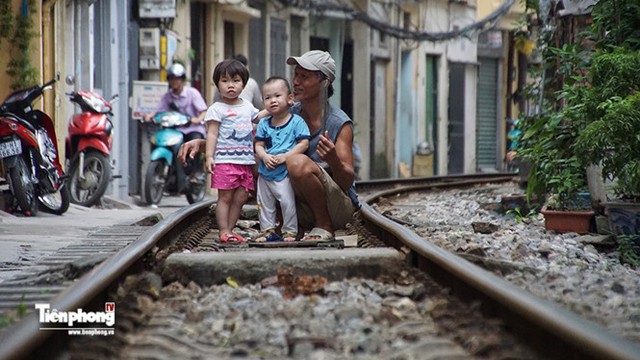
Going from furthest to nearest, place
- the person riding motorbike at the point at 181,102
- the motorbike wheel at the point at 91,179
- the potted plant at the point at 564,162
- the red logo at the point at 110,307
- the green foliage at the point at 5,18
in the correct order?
the person riding motorbike at the point at 181,102 < the motorbike wheel at the point at 91,179 < the green foliage at the point at 5,18 < the potted plant at the point at 564,162 < the red logo at the point at 110,307

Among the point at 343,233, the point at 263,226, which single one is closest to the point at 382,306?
the point at 263,226

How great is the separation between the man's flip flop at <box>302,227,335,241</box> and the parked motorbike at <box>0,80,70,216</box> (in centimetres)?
394

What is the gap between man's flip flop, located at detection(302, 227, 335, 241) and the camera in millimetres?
6586

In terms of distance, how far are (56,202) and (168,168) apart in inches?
116

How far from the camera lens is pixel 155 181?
43.5 ft

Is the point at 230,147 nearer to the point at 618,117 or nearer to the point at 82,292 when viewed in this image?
the point at 618,117

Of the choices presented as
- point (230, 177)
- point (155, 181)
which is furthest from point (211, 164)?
point (155, 181)

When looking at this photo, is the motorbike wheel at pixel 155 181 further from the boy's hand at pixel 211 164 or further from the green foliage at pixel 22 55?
the boy's hand at pixel 211 164

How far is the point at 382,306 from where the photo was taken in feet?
14.9

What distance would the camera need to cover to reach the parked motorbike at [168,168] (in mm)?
13227

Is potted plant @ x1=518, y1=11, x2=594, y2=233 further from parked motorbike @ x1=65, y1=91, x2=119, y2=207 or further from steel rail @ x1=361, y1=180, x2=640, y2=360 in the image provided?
parked motorbike @ x1=65, y1=91, x2=119, y2=207

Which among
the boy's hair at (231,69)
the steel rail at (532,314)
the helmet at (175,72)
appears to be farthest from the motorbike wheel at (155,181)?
the steel rail at (532,314)

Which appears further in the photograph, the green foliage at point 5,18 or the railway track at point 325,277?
the green foliage at point 5,18

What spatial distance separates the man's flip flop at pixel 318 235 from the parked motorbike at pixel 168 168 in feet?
21.8
